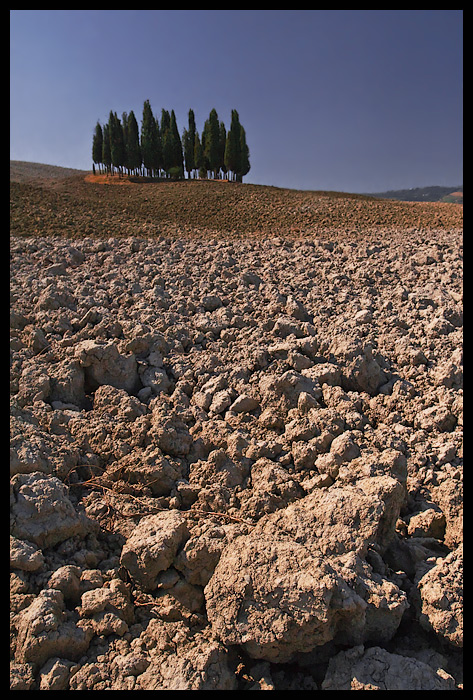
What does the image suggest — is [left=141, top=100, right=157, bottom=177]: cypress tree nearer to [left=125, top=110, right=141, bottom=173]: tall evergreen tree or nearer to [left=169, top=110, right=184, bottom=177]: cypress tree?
[left=125, top=110, right=141, bottom=173]: tall evergreen tree

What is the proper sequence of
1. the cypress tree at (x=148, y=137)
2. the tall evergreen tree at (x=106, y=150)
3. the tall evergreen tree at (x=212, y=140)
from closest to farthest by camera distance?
1. the tall evergreen tree at (x=212, y=140)
2. the cypress tree at (x=148, y=137)
3. the tall evergreen tree at (x=106, y=150)

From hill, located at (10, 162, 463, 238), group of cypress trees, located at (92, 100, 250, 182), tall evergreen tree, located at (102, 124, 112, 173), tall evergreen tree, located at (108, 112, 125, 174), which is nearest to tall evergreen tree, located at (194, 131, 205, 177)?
group of cypress trees, located at (92, 100, 250, 182)

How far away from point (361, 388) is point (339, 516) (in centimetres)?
171

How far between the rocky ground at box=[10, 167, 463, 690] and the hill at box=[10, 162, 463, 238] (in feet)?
27.6

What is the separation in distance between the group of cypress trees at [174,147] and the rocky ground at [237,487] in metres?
31.0

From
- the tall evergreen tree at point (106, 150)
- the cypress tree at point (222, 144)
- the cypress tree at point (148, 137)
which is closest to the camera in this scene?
the cypress tree at point (222, 144)

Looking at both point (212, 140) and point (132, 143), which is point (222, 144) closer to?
point (212, 140)

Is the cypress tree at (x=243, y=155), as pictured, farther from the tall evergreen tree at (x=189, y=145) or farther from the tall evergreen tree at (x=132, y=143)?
the tall evergreen tree at (x=132, y=143)

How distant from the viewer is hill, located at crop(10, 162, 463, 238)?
14.3m

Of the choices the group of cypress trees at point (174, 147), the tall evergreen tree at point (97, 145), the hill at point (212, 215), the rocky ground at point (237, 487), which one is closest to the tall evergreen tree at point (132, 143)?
the group of cypress trees at point (174, 147)

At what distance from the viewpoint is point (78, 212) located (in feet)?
57.9

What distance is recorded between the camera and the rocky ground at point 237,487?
2.17 m
